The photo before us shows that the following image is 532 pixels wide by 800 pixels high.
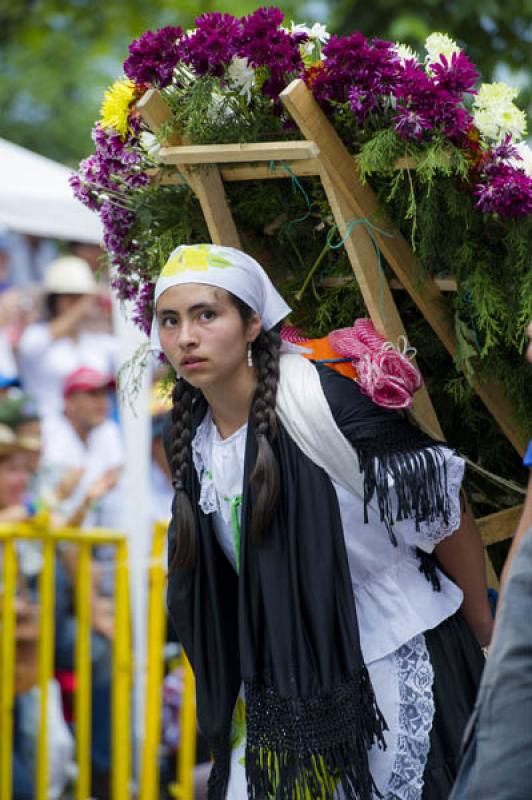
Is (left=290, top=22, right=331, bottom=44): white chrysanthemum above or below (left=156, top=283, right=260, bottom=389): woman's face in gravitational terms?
above

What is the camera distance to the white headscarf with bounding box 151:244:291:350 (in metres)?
2.95

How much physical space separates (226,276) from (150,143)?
1.52ft

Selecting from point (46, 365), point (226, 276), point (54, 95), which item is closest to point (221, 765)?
point (226, 276)

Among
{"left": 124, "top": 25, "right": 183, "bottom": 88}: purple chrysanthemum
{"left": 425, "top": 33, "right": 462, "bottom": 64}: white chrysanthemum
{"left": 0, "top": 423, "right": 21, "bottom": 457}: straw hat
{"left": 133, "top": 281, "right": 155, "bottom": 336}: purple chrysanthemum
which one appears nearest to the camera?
{"left": 425, "top": 33, "right": 462, "bottom": 64}: white chrysanthemum

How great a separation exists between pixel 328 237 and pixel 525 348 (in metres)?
0.58

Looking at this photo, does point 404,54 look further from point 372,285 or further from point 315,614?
point 315,614

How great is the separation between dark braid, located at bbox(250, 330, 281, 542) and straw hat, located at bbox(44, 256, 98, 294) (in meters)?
5.14

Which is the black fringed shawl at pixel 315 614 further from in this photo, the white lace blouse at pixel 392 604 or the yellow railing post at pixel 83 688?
the yellow railing post at pixel 83 688

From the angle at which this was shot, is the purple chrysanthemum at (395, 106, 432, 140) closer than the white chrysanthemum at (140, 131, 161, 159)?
Yes

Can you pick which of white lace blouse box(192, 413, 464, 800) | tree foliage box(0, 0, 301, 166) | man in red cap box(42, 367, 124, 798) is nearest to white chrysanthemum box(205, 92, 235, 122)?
white lace blouse box(192, 413, 464, 800)

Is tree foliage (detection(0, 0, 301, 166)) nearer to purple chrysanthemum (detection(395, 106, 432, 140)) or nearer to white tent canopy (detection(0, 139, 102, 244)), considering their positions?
white tent canopy (detection(0, 139, 102, 244))

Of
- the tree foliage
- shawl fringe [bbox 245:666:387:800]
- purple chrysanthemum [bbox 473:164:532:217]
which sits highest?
the tree foliage

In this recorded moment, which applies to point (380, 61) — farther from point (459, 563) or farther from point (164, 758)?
point (164, 758)

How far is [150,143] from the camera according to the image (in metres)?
3.15
